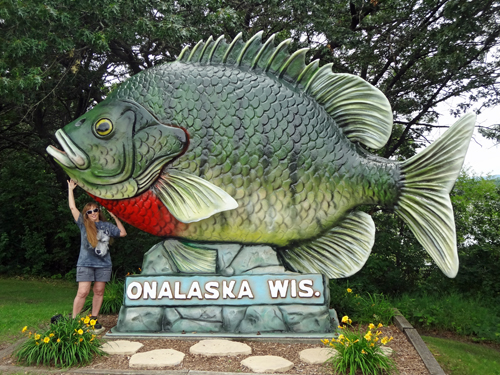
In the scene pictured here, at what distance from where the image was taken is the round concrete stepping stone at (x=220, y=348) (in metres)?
3.53

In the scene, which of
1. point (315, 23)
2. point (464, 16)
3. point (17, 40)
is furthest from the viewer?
point (315, 23)

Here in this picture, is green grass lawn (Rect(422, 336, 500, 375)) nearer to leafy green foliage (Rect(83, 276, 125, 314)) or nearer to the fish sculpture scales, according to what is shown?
the fish sculpture scales

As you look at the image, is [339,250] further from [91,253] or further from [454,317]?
[454,317]

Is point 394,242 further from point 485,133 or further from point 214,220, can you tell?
point 214,220

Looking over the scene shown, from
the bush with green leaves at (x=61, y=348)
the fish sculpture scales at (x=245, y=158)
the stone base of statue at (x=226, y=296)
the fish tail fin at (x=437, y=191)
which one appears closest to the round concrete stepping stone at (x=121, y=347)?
the bush with green leaves at (x=61, y=348)

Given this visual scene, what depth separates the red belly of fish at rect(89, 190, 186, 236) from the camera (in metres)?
4.02

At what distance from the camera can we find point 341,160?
393 centimetres

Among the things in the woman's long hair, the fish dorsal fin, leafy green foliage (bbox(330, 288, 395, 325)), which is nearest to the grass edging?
leafy green foliage (bbox(330, 288, 395, 325))

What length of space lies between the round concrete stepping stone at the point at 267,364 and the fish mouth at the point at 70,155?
7.84 feet

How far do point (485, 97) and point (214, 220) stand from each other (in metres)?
6.40

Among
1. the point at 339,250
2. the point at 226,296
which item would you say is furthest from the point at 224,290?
the point at 339,250

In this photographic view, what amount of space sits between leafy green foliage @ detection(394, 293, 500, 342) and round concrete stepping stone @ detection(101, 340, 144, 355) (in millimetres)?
3772

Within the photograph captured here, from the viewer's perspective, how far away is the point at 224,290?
407 centimetres

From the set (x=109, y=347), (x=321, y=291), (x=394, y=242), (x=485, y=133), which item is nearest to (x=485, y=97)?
(x=485, y=133)
